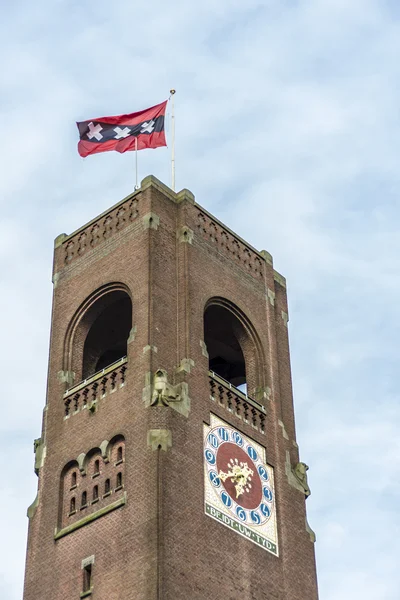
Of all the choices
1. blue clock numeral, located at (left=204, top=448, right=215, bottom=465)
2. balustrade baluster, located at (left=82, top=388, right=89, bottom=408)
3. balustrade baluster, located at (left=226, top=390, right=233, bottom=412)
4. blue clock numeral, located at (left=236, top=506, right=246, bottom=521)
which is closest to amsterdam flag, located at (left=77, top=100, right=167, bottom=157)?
balustrade baluster, located at (left=82, top=388, right=89, bottom=408)

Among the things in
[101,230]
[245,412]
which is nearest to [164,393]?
[245,412]

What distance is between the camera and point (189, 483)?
1582 inches

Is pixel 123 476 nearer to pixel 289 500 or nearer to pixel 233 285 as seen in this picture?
pixel 289 500

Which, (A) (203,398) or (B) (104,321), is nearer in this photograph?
(A) (203,398)

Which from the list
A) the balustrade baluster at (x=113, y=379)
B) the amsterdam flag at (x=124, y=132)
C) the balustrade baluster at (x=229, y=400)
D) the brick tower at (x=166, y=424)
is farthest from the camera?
the amsterdam flag at (x=124, y=132)

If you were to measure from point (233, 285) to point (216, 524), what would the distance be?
10444 mm

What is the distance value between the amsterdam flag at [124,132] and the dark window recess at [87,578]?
16.8 m

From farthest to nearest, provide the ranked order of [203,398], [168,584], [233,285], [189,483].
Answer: [233,285]
[203,398]
[189,483]
[168,584]

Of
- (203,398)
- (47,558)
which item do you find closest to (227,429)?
(203,398)

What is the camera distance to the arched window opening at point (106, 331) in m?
47.1

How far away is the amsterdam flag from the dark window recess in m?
16.8

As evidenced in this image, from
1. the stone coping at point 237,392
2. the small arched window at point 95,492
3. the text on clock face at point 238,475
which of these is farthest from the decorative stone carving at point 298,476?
the small arched window at point 95,492

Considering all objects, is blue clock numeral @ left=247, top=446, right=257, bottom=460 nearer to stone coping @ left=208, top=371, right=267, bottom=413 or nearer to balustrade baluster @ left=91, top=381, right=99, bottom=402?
stone coping @ left=208, top=371, right=267, bottom=413

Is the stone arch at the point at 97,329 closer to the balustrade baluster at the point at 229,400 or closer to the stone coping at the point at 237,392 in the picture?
the stone coping at the point at 237,392
